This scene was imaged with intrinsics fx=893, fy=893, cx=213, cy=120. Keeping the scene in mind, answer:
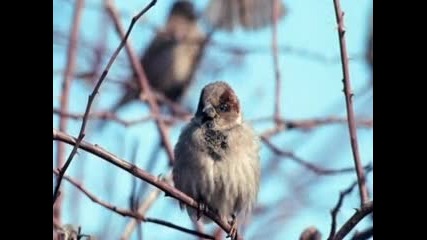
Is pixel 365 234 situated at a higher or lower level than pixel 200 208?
lower

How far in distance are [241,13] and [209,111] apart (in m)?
1.22

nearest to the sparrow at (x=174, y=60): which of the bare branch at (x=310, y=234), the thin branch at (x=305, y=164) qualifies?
the thin branch at (x=305, y=164)

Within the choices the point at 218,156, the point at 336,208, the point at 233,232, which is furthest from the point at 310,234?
the point at 218,156

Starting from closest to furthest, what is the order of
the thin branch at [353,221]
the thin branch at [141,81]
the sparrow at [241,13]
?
1. the thin branch at [353,221]
2. the thin branch at [141,81]
3. the sparrow at [241,13]

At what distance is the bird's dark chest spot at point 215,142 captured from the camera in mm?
2777

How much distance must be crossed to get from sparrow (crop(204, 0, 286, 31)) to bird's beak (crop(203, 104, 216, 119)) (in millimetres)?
1069

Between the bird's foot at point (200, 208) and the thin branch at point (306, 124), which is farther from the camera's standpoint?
the thin branch at point (306, 124)

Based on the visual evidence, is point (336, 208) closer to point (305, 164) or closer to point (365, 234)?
point (365, 234)

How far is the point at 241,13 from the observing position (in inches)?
156

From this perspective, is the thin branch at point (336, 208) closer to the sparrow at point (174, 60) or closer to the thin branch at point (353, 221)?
the thin branch at point (353, 221)

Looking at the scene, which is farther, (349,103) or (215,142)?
(215,142)
